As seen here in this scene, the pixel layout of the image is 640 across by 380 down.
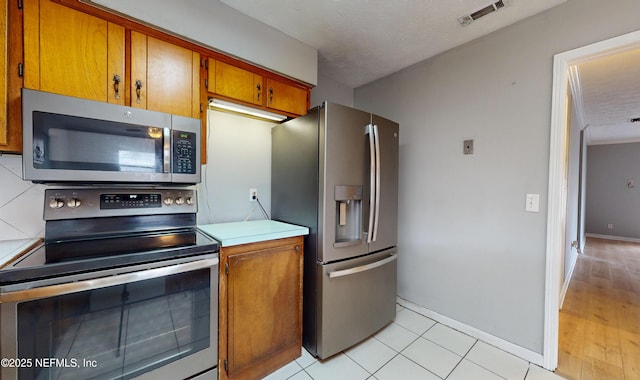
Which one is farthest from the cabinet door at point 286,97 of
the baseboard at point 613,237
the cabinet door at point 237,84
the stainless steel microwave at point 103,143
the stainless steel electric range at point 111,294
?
the baseboard at point 613,237

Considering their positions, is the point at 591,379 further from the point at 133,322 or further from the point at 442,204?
the point at 133,322

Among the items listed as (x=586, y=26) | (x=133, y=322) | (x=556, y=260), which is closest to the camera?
(x=133, y=322)

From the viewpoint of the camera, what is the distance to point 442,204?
2.22 m

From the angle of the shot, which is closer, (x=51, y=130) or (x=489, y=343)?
(x=51, y=130)

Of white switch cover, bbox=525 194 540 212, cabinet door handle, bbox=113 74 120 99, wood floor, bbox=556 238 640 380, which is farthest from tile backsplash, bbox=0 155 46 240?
wood floor, bbox=556 238 640 380

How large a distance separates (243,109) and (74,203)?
1.21 metres

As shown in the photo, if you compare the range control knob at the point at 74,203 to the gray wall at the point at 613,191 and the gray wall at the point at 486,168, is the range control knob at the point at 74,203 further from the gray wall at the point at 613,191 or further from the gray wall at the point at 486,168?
the gray wall at the point at 613,191

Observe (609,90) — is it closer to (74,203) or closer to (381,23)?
(381,23)

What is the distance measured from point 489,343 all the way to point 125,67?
10.4 ft

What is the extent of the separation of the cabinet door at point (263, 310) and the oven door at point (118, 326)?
0.42 feet

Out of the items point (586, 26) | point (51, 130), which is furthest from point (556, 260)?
point (51, 130)

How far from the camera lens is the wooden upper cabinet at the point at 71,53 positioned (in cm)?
116

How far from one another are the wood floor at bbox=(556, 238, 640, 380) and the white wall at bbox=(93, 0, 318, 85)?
117 inches

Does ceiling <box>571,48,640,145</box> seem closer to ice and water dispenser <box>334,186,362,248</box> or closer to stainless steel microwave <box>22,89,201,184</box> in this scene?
ice and water dispenser <box>334,186,362,248</box>
